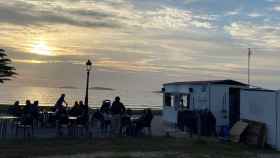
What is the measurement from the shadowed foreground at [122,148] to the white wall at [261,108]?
1.01m

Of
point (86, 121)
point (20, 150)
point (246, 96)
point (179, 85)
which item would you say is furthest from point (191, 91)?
point (20, 150)

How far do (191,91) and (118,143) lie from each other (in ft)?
25.9

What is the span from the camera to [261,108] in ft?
61.3

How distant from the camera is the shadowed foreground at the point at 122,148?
14075 millimetres

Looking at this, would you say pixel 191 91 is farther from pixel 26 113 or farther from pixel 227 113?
pixel 26 113

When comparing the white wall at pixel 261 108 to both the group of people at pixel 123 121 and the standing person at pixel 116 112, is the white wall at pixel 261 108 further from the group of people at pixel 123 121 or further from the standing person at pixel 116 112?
the standing person at pixel 116 112

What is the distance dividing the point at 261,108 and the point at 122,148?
5.84 metres

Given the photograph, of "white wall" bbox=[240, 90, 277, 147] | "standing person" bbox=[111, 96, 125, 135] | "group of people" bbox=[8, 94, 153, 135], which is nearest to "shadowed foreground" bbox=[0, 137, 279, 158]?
"white wall" bbox=[240, 90, 277, 147]

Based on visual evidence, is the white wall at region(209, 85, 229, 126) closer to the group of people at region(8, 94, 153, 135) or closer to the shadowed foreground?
the group of people at region(8, 94, 153, 135)

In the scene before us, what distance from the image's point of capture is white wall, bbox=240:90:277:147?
1777 cm

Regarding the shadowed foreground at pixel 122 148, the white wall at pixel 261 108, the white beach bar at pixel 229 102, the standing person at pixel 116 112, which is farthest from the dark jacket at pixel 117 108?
the white wall at pixel 261 108

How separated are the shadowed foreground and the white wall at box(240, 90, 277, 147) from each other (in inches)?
39.9

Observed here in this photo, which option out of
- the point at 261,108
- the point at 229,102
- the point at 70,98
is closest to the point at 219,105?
the point at 229,102

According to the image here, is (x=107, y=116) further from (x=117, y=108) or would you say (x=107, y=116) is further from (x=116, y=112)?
(x=117, y=108)
